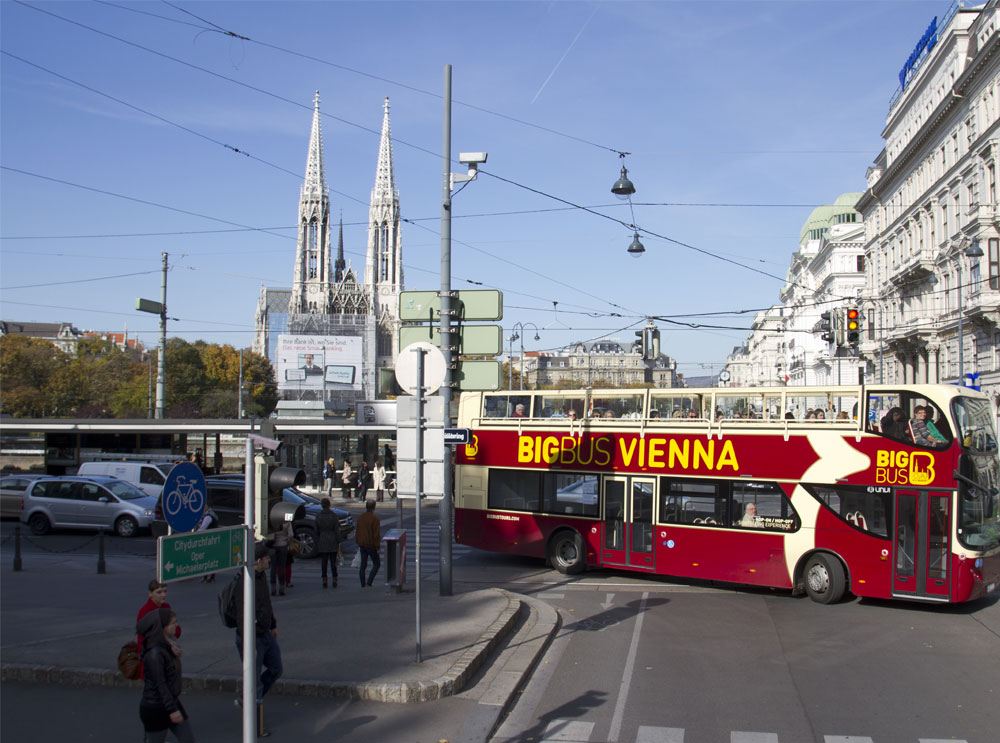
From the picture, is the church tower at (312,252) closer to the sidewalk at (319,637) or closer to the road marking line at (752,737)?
the sidewalk at (319,637)

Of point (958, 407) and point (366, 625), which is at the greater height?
point (958, 407)

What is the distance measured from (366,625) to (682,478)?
22.9 ft

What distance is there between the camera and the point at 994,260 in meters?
38.4

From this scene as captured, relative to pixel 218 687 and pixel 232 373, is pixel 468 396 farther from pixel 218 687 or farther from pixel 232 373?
pixel 232 373

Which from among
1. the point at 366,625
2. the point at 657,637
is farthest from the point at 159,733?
the point at 657,637

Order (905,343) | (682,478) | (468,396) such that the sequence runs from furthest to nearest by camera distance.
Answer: (905,343) < (468,396) < (682,478)

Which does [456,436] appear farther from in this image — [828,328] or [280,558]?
[828,328]

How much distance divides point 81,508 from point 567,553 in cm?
1375

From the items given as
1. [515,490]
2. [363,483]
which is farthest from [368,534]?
[363,483]

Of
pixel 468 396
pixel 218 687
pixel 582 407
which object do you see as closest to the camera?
pixel 218 687

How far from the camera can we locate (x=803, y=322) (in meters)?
94.6

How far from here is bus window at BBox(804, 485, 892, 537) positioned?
44.7ft

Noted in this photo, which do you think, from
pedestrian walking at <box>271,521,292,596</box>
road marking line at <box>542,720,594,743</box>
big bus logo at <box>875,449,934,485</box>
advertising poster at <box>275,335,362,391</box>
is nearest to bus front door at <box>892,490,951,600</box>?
big bus logo at <box>875,449,934,485</box>

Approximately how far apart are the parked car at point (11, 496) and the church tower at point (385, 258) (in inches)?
3766
